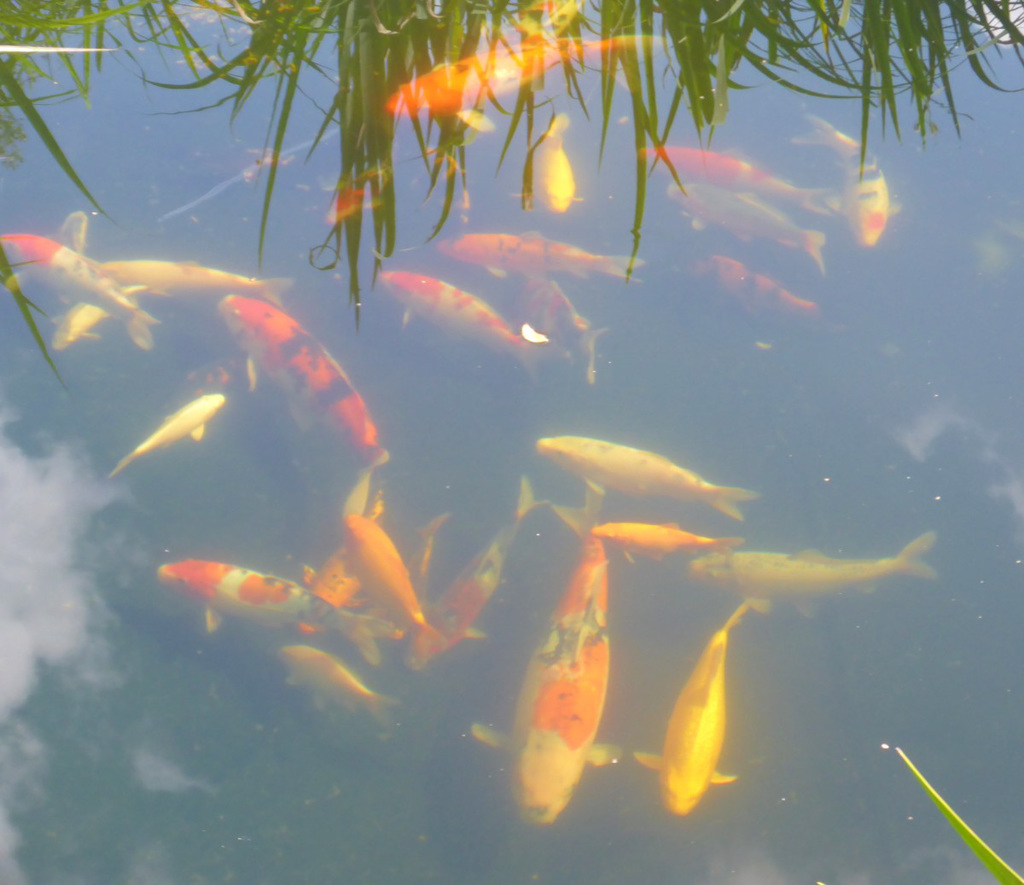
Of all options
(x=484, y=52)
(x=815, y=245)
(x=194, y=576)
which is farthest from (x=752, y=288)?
(x=194, y=576)

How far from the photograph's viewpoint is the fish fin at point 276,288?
414 cm

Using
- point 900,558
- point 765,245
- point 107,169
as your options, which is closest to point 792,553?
point 900,558

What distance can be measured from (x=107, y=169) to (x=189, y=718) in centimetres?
338

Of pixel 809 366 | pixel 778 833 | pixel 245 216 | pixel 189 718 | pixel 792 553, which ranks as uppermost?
pixel 245 216

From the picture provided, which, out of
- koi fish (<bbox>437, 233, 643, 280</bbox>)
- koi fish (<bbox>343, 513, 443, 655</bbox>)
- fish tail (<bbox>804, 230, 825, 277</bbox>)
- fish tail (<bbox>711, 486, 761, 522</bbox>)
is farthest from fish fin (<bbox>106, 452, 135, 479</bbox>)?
fish tail (<bbox>804, 230, 825, 277</bbox>)

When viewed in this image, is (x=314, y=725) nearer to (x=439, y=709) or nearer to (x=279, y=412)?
(x=439, y=709)

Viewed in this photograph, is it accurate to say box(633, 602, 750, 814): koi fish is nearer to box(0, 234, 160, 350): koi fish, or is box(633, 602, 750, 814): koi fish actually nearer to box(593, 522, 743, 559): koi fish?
box(593, 522, 743, 559): koi fish

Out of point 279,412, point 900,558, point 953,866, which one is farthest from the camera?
point 279,412

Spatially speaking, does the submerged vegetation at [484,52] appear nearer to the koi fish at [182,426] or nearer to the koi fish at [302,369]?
the koi fish at [302,369]

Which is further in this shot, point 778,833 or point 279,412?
point 279,412

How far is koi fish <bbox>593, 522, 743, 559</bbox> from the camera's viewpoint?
3395 mm

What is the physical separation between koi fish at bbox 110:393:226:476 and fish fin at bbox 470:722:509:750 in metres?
1.87

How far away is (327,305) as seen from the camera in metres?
4.14

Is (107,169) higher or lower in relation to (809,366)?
higher
